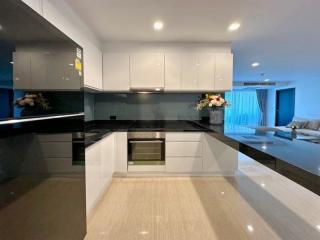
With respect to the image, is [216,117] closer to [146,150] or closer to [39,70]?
[146,150]

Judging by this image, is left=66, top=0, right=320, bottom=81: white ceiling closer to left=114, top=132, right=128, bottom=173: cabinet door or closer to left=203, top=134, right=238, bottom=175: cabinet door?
left=114, top=132, right=128, bottom=173: cabinet door

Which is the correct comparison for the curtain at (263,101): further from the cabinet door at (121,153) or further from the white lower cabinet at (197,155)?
the cabinet door at (121,153)

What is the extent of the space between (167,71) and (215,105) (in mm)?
1018

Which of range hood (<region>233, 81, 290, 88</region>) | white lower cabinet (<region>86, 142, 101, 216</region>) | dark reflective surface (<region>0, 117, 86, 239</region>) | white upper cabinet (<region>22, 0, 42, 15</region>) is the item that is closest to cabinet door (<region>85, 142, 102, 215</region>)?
white lower cabinet (<region>86, 142, 101, 216</region>)

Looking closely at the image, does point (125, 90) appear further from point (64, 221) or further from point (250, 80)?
point (250, 80)

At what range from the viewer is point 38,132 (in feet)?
3.43

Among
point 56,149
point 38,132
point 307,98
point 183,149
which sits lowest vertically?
point 183,149

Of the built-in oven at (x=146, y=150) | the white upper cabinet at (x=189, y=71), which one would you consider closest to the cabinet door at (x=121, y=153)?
the built-in oven at (x=146, y=150)

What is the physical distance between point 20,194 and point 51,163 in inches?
10.9

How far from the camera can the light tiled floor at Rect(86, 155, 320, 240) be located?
197 cm

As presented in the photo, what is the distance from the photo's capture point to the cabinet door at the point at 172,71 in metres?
3.55

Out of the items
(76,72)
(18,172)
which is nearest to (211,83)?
(76,72)

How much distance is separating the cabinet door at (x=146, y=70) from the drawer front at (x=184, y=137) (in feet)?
2.99

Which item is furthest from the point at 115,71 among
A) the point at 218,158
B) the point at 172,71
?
the point at 218,158
